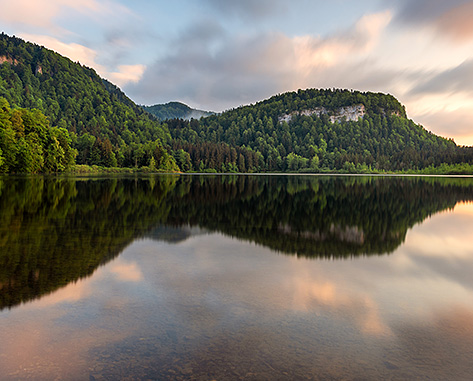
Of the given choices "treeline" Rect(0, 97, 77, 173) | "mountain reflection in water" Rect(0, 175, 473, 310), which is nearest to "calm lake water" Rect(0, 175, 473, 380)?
"mountain reflection in water" Rect(0, 175, 473, 310)

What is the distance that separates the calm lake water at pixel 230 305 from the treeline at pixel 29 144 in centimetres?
7245

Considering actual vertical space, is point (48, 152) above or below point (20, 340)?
above

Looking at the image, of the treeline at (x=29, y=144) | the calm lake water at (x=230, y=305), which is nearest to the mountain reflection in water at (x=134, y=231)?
the calm lake water at (x=230, y=305)

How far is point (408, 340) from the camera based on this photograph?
6422mm

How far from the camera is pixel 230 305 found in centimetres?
782

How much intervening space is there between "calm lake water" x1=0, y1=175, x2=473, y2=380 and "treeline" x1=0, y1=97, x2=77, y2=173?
72.5 metres

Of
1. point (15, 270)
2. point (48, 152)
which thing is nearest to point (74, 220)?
point (15, 270)

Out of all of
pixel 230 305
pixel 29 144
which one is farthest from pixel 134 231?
pixel 29 144

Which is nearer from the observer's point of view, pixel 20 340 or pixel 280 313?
pixel 20 340

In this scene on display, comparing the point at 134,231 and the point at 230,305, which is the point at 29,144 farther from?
the point at 230,305

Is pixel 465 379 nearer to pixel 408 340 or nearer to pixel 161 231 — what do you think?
pixel 408 340

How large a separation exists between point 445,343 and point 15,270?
10975mm

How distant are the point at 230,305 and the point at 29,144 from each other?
297ft

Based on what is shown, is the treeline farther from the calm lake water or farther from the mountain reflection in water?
the calm lake water
